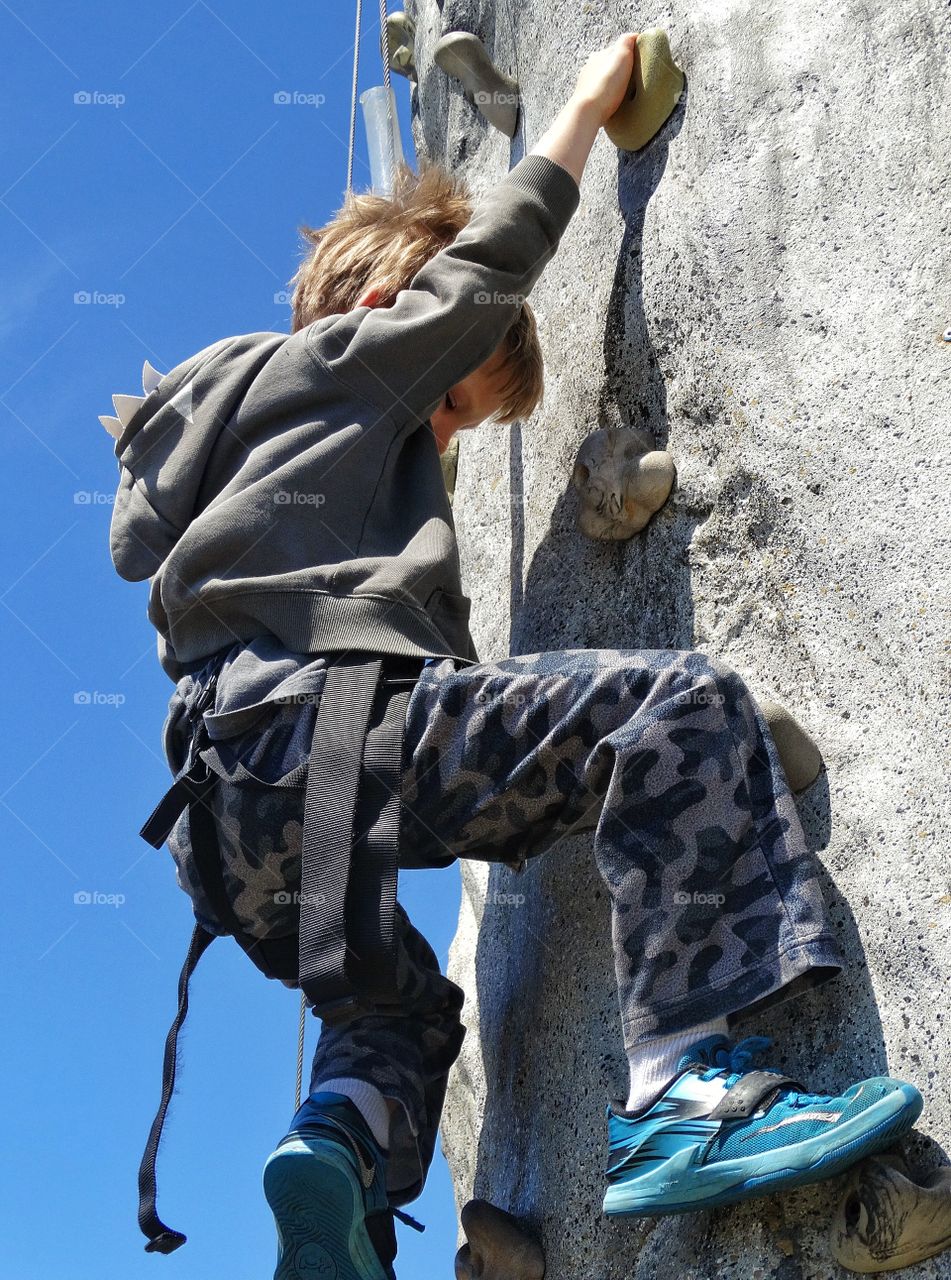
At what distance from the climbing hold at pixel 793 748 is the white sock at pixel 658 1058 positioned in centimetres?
44

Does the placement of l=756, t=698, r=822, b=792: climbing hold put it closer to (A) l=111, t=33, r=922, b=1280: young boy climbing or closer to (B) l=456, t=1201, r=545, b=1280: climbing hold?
(A) l=111, t=33, r=922, b=1280: young boy climbing

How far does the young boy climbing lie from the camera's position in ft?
6.73

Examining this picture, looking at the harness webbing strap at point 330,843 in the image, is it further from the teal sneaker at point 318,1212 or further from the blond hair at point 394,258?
the blond hair at point 394,258

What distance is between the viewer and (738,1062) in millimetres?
2033

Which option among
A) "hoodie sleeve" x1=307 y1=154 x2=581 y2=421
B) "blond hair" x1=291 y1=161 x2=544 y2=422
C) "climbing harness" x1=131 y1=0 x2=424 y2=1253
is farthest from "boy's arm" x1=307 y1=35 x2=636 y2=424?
"climbing harness" x1=131 y1=0 x2=424 y2=1253

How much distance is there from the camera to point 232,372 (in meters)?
2.60

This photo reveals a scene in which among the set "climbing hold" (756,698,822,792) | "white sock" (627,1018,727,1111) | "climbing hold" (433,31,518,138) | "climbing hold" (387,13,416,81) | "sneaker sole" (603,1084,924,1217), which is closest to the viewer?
"sneaker sole" (603,1084,924,1217)

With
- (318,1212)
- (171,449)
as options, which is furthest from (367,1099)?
(171,449)

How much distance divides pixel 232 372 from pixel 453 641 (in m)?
0.61

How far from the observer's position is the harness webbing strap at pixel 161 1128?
2.40 m

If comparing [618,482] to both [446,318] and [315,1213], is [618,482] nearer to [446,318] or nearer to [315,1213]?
[446,318]

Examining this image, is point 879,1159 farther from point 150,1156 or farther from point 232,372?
point 232,372

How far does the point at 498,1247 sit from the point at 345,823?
0.93 meters

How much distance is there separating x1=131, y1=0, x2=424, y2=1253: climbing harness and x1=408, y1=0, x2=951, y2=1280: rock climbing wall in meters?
0.59
